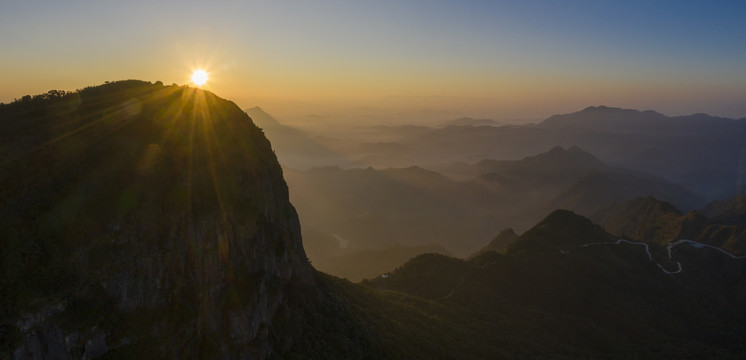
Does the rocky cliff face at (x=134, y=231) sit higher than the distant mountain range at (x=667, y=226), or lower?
higher

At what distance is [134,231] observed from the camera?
24359mm

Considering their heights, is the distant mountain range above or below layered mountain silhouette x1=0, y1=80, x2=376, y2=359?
below

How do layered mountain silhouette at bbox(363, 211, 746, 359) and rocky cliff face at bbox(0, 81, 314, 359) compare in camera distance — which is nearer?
rocky cliff face at bbox(0, 81, 314, 359)

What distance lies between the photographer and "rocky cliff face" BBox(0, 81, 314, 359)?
69.6 feet

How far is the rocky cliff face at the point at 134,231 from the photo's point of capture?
21.2m

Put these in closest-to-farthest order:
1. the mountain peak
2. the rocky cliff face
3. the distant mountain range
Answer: the rocky cliff face, the mountain peak, the distant mountain range

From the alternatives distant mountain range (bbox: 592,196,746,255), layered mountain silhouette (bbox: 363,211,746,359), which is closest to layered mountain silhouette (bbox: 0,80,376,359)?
Answer: layered mountain silhouette (bbox: 363,211,746,359)

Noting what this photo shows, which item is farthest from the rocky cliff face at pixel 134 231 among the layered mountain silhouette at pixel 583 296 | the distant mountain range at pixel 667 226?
the distant mountain range at pixel 667 226

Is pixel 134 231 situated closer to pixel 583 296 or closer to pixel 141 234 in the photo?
pixel 141 234

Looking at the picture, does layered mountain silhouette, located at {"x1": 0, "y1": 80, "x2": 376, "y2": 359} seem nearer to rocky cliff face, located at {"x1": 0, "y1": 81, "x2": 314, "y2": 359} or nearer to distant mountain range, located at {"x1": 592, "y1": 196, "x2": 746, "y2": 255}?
rocky cliff face, located at {"x1": 0, "y1": 81, "x2": 314, "y2": 359}

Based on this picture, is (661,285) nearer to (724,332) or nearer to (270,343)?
(724,332)

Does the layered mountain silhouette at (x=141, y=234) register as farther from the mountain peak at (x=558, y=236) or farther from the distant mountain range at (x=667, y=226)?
the distant mountain range at (x=667, y=226)

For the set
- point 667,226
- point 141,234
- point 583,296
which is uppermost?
point 141,234

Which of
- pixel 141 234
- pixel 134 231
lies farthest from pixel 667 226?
pixel 134 231
